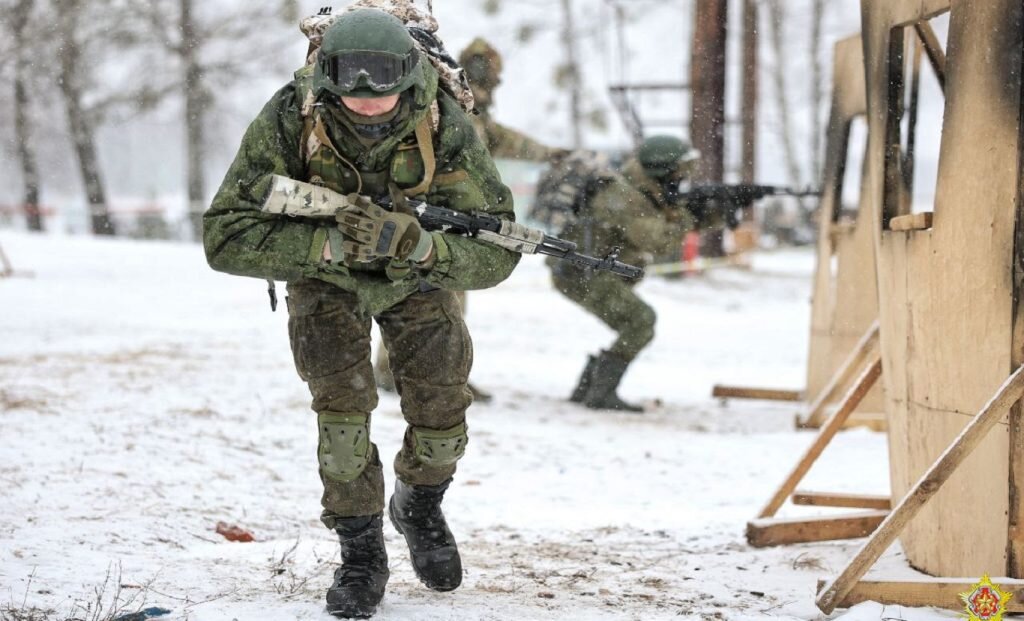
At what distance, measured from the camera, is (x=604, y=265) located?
397cm

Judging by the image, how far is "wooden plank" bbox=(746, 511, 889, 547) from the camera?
14.6 feet

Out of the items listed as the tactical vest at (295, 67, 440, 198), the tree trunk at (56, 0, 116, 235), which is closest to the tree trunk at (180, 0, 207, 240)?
the tree trunk at (56, 0, 116, 235)

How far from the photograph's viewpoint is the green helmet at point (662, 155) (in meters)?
8.09

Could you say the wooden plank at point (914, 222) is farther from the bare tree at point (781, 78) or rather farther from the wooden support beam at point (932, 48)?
the bare tree at point (781, 78)

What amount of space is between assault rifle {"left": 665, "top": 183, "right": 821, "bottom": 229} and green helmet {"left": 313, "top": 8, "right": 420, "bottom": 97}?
5.51 m

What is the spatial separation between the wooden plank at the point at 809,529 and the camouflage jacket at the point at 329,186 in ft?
5.61

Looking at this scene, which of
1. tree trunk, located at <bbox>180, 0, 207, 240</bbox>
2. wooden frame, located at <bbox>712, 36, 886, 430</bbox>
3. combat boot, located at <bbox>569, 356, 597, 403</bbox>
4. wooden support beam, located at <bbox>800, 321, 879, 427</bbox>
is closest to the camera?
wooden support beam, located at <bbox>800, 321, 879, 427</bbox>

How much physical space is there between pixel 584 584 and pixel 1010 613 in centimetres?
130

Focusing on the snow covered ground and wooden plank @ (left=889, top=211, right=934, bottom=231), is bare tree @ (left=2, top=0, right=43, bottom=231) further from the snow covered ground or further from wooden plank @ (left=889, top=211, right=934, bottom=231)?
wooden plank @ (left=889, top=211, right=934, bottom=231)

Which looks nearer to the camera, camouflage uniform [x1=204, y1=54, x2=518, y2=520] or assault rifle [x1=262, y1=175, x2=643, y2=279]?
assault rifle [x1=262, y1=175, x2=643, y2=279]

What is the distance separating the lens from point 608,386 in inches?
321

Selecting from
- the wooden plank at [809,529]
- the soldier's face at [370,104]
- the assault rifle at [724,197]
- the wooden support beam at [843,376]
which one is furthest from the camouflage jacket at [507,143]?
the soldier's face at [370,104]

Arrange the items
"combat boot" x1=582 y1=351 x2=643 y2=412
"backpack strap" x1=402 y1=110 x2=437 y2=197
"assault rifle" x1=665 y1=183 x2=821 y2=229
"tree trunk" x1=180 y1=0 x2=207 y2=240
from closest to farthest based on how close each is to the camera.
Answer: "backpack strap" x1=402 y1=110 x2=437 y2=197 < "combat boot" x1=582 y1=351 x2=643 y2=412 < "assault rifle" x1=665 y1=183 x2=821 y2=229 < "tree trunk" x1=180 y1=0 x2=207 y2=240

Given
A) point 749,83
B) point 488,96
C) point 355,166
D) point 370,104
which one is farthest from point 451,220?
point 749,83
